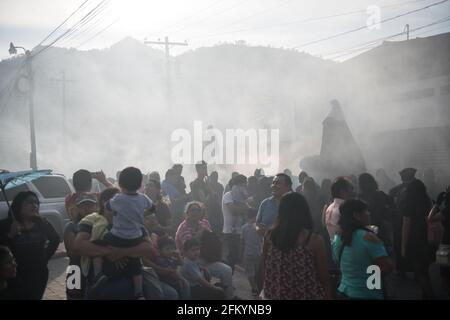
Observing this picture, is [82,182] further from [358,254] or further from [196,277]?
[358,254]

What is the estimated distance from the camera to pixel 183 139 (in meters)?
59.5

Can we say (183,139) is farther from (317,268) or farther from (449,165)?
(317,268)

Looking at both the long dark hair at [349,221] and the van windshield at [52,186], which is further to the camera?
the van windshield at [52,186]

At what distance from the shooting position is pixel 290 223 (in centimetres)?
411

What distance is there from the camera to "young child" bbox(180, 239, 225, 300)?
19.7ft

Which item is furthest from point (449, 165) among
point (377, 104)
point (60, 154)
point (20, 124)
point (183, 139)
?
point (20, 124)

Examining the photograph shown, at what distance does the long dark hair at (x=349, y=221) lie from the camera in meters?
4.66

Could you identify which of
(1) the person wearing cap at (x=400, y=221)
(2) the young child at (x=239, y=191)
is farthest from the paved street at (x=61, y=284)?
(1) the person wearing cap at (x=400, y=221)

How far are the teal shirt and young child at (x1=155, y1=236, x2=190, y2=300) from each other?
189 cm

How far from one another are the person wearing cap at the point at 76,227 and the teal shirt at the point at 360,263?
2669 millimetres

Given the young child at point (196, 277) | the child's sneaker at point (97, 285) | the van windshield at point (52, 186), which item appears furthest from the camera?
the van windshield at point (52, 186)

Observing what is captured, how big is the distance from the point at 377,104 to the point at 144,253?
2301 centimetres

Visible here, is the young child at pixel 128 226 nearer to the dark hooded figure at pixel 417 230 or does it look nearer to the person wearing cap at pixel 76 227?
the person wearing cap at pixel 76 227

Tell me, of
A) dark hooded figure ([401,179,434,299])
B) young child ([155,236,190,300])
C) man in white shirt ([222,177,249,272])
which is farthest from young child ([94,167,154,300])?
dark hooded figure ([401,179,434,299])
